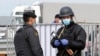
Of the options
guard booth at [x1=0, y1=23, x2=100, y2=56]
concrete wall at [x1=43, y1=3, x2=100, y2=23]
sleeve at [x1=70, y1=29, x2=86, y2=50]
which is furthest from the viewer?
concrete wall at [x1=43, y1=3, x2=100, y2=23]

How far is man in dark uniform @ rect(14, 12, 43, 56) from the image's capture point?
7191 millimetres

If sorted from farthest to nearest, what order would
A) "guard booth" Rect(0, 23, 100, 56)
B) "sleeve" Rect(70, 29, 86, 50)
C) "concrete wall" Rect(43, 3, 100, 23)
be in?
"concrete wall" Rect(43, 3, 100, 23) < "guard booth" Rect(0, 23, 100, 56) < "sleeve" Rect(70, 29, 86, 50)

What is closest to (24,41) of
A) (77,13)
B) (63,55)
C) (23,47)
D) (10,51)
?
(23,47)

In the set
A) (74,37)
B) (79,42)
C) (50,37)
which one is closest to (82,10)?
(50,37)

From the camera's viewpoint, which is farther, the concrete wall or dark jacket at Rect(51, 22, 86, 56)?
the concrete wall

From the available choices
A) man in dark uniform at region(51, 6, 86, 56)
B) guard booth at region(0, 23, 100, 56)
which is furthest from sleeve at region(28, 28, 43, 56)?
guard booth at region(0, 23, 100, 56)

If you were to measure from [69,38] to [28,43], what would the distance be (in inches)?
28.0

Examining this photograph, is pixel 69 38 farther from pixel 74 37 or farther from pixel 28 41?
pixel 28 41

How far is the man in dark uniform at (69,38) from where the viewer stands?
23.5ft

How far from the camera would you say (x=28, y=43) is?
7.29 meters

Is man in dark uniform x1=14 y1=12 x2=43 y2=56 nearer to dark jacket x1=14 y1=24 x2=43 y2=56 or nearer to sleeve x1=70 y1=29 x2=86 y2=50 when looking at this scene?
dark jacket x1=14 y1=24 x2=43 y2=56

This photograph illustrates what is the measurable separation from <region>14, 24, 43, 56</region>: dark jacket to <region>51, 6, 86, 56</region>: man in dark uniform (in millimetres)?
351

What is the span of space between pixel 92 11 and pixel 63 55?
14532 mm

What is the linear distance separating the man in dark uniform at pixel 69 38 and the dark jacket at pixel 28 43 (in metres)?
0.35
